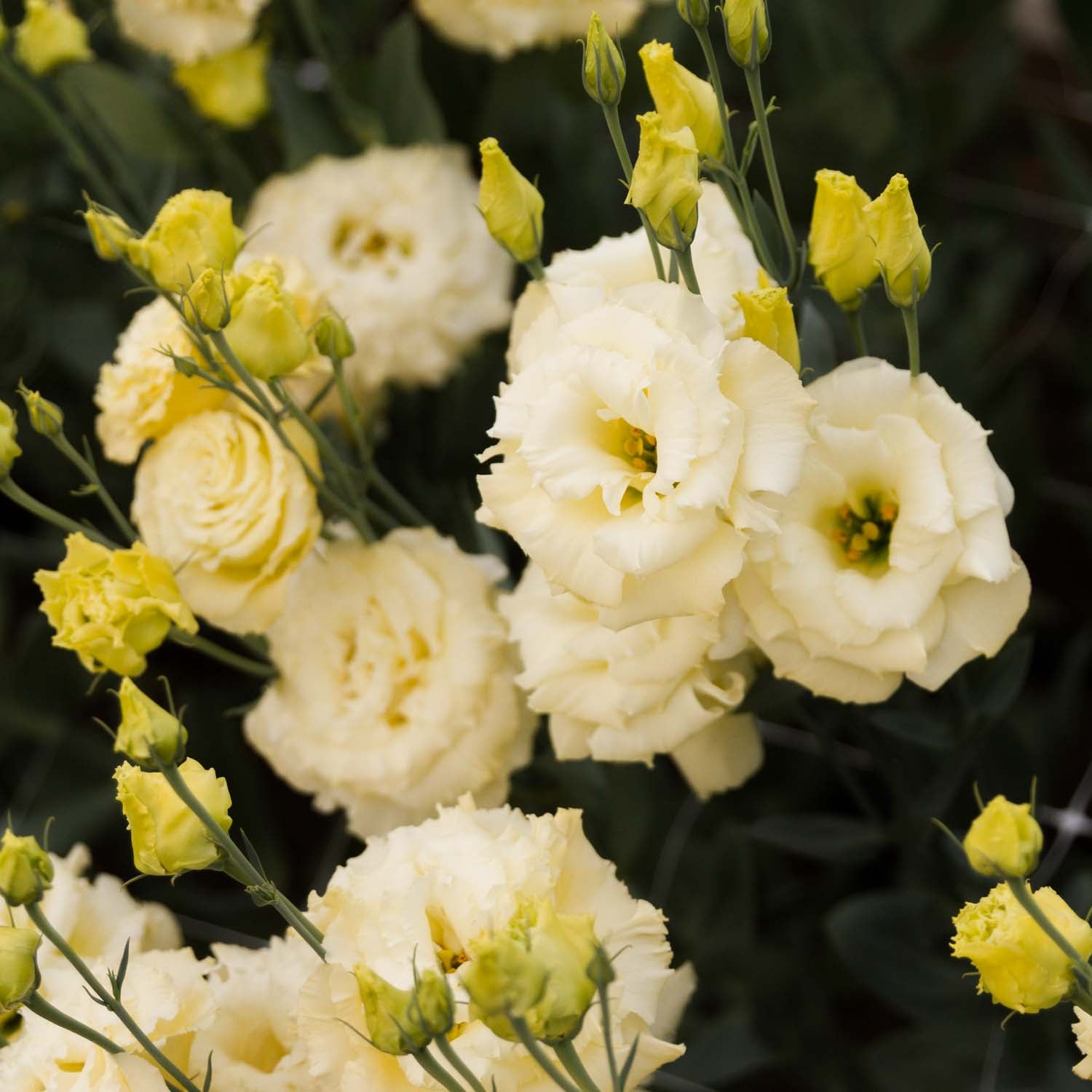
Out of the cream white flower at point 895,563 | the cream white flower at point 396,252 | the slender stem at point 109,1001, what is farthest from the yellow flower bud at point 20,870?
the cream white flower at point 396,252

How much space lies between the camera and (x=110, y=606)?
17.9 inches

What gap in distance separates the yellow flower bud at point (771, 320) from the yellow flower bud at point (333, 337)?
0.16 meters

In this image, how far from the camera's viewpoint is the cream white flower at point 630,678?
0.45m

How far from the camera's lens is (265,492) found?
0.53 meters

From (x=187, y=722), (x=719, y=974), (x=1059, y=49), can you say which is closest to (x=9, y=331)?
(x=187, y=722)

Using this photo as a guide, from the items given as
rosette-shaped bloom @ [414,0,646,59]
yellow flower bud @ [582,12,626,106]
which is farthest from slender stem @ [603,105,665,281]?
rosette-shaped bloom @ [414,0,646,59]

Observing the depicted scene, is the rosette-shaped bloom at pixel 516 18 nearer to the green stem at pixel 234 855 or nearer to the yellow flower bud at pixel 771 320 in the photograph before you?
the yellow flower bud at pixel 771 320

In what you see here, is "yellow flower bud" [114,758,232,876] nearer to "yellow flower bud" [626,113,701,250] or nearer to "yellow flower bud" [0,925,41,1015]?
"yellow flower bud" [0,925,41,1015]

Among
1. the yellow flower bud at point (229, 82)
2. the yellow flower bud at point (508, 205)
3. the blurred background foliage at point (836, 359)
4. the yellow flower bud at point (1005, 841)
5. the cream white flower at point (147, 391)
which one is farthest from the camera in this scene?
the yellow flower bud at point (229, 82)

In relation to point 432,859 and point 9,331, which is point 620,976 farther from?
point 9,331

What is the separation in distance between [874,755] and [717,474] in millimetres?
228

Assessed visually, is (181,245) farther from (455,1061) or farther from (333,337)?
(455,1061)

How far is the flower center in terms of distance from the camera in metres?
0.48

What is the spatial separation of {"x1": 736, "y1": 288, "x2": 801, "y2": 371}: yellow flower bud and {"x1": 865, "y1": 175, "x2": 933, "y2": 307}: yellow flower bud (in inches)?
1.3
